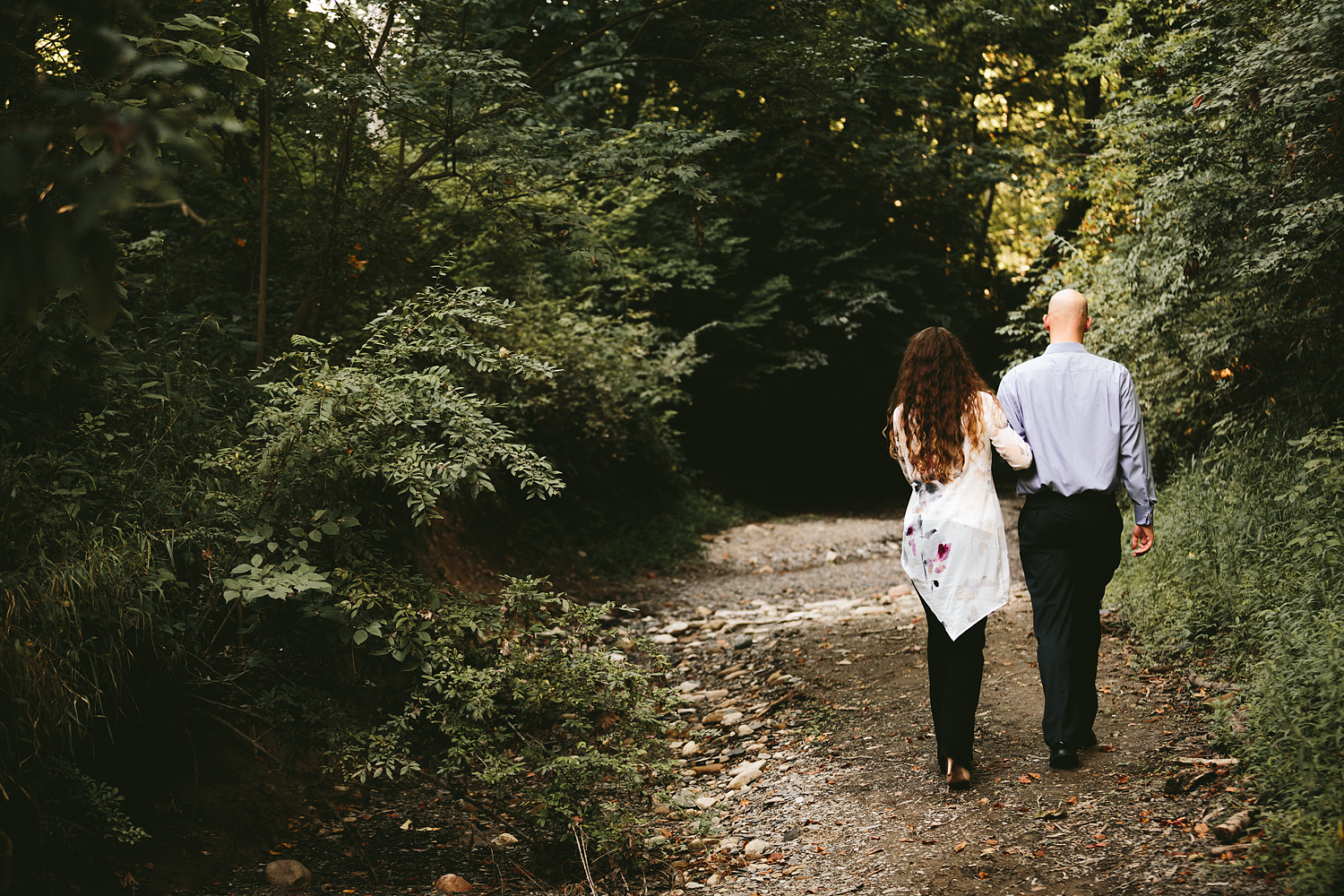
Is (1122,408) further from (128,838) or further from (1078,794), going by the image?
(128,838)

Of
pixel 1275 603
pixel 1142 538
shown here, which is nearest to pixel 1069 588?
pixel 1142 538

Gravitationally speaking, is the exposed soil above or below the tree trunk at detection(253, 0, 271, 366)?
below

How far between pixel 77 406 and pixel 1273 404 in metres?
7.48

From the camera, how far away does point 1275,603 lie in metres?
4.42

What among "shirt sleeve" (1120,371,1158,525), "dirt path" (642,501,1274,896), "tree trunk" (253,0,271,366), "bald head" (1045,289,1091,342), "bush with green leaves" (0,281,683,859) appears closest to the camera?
"dirt path" (642,501,1274,896)

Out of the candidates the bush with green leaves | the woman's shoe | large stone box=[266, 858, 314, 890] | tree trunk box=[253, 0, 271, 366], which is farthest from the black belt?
tree trunk box=[253, 0, 271, 366]

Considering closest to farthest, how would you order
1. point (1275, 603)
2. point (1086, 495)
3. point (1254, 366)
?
point (1086, 495) → point (1275, 603) → point (1254, 366)

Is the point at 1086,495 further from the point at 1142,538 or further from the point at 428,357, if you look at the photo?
the point at 428,357

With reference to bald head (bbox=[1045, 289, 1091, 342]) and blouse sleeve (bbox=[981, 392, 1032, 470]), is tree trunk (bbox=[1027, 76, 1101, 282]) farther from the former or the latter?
blouse sleeve (bbox=[981, 392, 1032, 470])

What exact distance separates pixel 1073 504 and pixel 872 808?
167 cm

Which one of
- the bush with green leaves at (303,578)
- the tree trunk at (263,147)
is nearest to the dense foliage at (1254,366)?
the bush with green leaves at (303,578)

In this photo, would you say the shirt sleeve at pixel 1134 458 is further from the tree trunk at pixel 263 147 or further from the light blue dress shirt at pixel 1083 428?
the tree trunk at pixel 263 147

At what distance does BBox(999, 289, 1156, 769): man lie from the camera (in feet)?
12.3

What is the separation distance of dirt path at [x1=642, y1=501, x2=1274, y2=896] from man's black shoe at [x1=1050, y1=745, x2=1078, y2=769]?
51 mm
